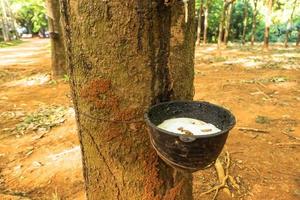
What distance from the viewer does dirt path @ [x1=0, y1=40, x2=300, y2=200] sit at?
2.88 meters

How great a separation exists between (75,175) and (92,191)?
1.76 m

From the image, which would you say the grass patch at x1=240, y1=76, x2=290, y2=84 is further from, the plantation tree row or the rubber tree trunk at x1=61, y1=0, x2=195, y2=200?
the plantation tree row

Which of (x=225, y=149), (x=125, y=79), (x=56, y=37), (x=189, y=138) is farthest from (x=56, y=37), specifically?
(x=189, y=138)

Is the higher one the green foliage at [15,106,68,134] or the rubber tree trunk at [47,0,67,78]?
the rubber tree trunk at [47,0,67,78]

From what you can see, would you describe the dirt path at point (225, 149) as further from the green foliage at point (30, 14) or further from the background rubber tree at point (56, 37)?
the green foliage at point (30, 14)

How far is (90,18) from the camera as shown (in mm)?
1180

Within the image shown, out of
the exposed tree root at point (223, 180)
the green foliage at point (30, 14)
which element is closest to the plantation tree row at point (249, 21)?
the green foliage at point (30, 14)

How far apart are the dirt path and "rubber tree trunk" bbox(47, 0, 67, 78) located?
456 millimetres

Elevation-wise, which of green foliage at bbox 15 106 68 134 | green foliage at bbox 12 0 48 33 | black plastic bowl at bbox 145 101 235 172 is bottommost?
green foliage at bbox 15 106 68 134

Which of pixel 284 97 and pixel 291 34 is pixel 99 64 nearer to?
pixel 284 97

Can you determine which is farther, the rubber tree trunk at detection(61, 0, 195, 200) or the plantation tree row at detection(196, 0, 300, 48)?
the plantation tree row at detection(196, 0, 300, 48)

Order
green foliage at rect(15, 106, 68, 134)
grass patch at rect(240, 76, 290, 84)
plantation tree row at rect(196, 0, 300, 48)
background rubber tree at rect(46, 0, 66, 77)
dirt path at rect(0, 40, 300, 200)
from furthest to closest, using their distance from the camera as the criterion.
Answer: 1. plantation tree row at rect(196, 0, 300, 48)
2. grass patch at rect(240, 76, 290, 84)
3. background rubber tree at rect(46, 0, 66, 77)
4. green foliage at rect(15, 106, 68, 134)
5. dirt path at rect(0, 40, 300, 200)

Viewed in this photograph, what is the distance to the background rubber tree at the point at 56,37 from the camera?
7.10 m

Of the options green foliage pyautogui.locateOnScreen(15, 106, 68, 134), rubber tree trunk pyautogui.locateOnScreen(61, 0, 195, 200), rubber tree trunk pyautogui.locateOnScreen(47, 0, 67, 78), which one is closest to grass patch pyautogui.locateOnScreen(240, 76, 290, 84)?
green foliage pyautogui.locateOnScreen(15, 106, 68, 134)
